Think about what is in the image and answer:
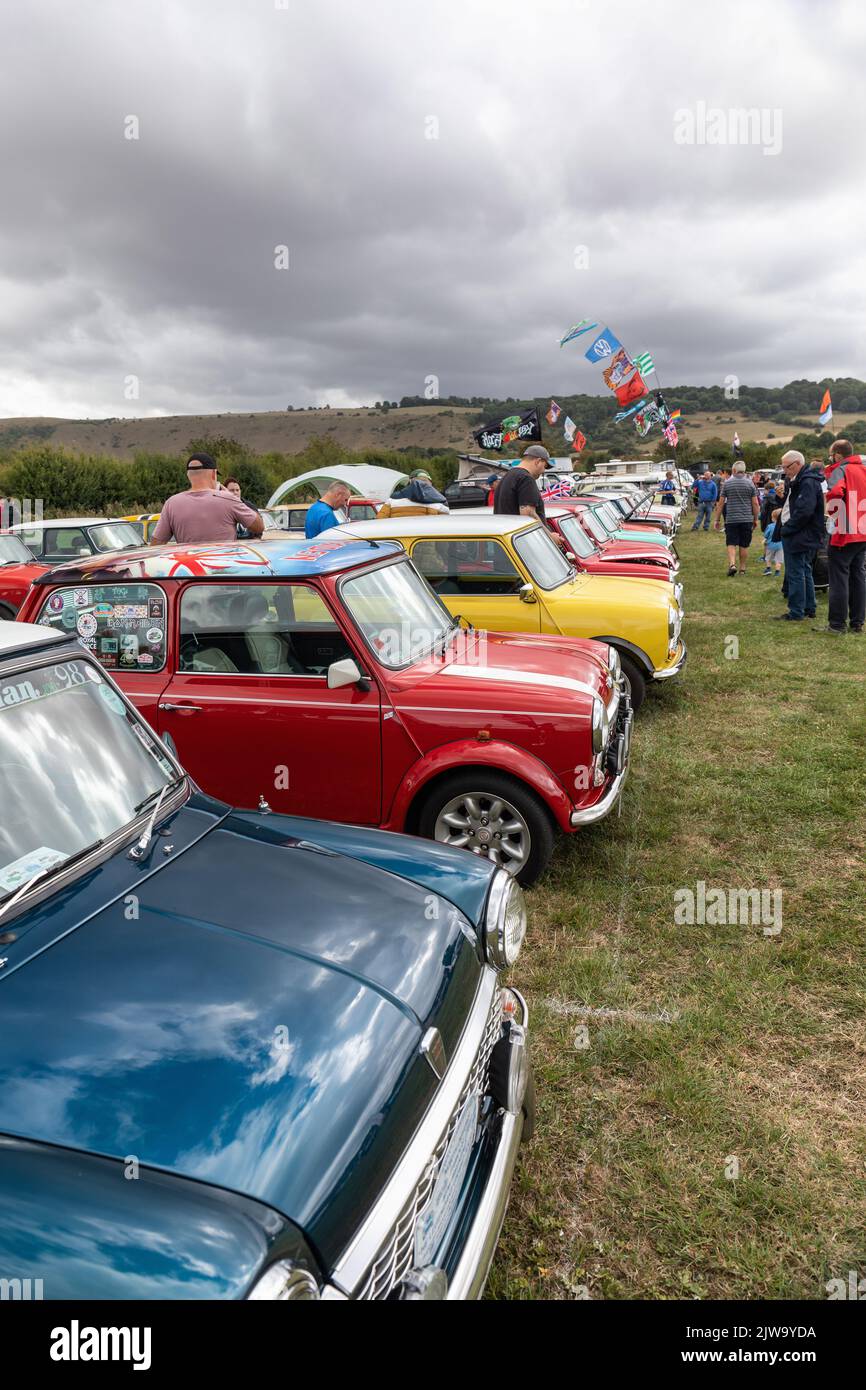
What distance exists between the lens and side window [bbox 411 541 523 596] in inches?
270

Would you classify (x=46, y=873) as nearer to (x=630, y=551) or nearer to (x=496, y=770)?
(x=496, y=770)

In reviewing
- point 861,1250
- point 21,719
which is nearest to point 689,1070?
point 861,1250

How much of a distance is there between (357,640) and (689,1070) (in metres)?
2.44

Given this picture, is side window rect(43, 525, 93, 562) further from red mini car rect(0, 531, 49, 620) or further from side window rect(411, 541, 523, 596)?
side window rect(411, 541, 523, 596)

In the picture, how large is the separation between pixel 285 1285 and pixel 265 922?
34.9 inches

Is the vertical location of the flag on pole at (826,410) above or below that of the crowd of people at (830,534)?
above

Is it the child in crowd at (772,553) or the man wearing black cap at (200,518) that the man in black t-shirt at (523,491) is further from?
the child in crowd at (772,553)

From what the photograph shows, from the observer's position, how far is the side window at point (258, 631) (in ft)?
14.2

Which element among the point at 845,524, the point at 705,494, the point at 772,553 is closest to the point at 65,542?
the point at 845,524

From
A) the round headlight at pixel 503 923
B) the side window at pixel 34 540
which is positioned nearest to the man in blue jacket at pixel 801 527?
the round headlight at pixel 503 923

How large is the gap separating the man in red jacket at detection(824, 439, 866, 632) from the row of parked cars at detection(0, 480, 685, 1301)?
6.06 meters

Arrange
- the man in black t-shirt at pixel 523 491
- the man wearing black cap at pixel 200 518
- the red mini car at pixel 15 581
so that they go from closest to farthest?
the man wearing black cap at pixel 200 518 < the man in black t-shirt at pixel 523 491 < the red mini car at pixel 15 581

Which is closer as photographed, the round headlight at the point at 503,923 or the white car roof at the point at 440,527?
the round headlight at the point at 503,923

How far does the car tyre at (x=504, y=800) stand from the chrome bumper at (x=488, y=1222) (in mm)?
1900
